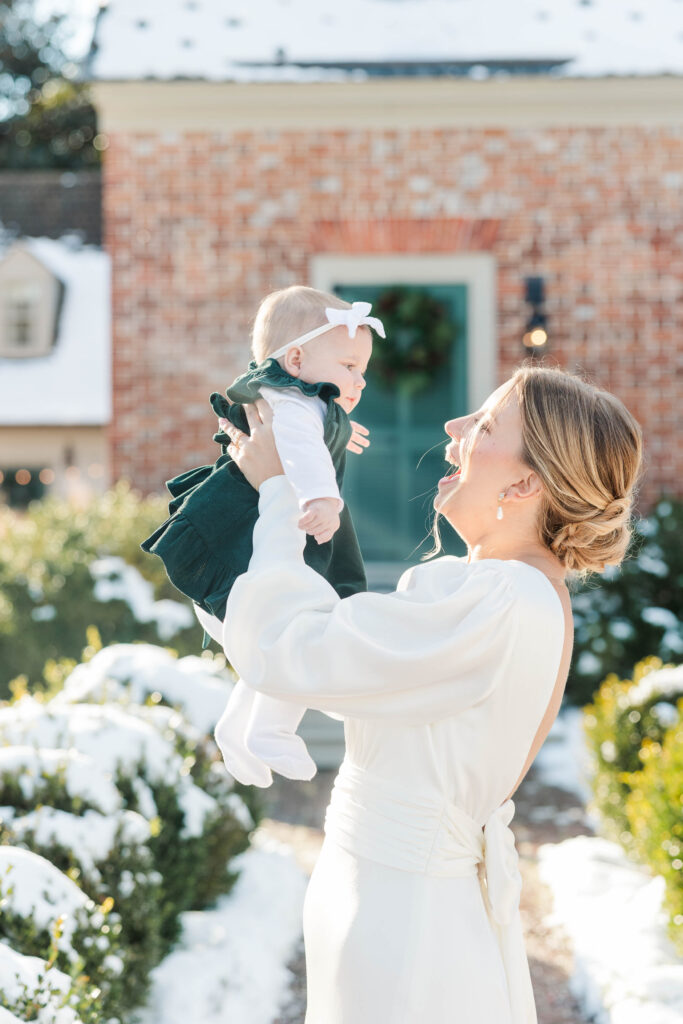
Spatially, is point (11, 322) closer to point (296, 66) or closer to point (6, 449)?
point (6, 449)

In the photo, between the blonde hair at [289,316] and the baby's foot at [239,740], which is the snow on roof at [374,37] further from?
the baby's foot at [239,740]

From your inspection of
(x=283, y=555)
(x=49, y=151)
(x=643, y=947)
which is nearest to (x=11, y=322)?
(x=49, y=151)

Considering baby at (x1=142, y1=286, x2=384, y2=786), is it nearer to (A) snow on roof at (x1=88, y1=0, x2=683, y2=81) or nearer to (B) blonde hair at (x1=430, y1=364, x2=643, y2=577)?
(B) blonde hair at (x1=430, y1=364, x2=643, y2=577)

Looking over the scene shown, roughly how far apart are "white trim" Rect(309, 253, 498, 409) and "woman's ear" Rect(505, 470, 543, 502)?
25.0 feet

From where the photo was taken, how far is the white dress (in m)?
1.80

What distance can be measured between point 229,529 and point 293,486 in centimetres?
20

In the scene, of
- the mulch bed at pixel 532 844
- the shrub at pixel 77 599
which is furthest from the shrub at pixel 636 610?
the shrub at pixel 77 599

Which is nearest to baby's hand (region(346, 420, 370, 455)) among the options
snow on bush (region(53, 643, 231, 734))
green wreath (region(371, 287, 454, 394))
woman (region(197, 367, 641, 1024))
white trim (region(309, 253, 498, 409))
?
woman (region(197, 367, 641, 1024))

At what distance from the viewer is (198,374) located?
9.58 m

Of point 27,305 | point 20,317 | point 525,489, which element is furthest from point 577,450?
point 20,317

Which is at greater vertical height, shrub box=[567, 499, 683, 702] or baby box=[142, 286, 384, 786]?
baby box=[142, 286, 384, 786]

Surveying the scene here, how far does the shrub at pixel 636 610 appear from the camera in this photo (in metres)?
8.45

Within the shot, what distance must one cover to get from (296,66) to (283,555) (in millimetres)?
8583

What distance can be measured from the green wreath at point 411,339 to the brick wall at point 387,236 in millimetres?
455
